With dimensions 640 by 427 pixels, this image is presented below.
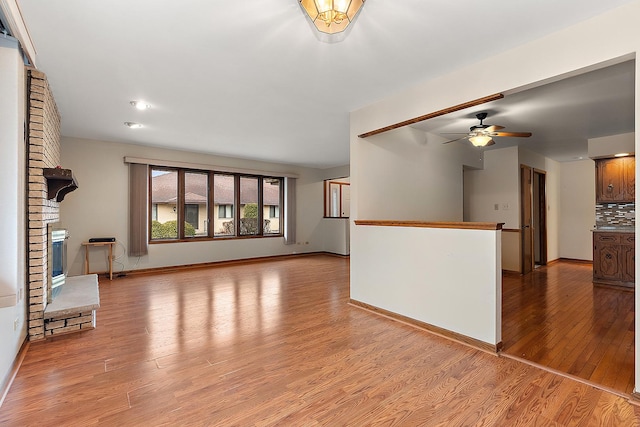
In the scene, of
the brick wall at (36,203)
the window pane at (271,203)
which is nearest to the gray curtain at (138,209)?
the window pane at (271,203)

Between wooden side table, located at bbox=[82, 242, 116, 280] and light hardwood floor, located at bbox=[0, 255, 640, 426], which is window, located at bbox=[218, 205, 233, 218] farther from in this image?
light hardwood floor, located at bbox=[0, 255, 640, 426]

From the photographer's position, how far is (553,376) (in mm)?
2191

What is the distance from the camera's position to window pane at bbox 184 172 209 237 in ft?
21.7

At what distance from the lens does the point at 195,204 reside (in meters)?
6.75

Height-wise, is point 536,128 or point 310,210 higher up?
point 536,128

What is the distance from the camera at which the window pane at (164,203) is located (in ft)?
20.5

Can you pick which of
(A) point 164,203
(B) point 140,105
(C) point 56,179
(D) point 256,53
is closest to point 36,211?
(C) point 56,179

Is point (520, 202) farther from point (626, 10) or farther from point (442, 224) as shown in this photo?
point (626, 10)

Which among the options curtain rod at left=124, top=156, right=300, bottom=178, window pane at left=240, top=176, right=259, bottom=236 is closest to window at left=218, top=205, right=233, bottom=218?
window pane at left=240, top=176, right=259, bottom=236

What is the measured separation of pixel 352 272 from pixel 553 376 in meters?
2.17

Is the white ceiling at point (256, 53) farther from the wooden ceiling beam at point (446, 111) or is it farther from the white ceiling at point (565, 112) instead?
the wooden ceiling beam at point (446, 111)

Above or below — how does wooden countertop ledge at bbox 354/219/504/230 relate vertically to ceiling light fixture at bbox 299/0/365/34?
below

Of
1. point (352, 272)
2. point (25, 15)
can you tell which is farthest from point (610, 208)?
point (25, 15)

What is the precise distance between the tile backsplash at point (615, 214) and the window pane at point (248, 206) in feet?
22.6
